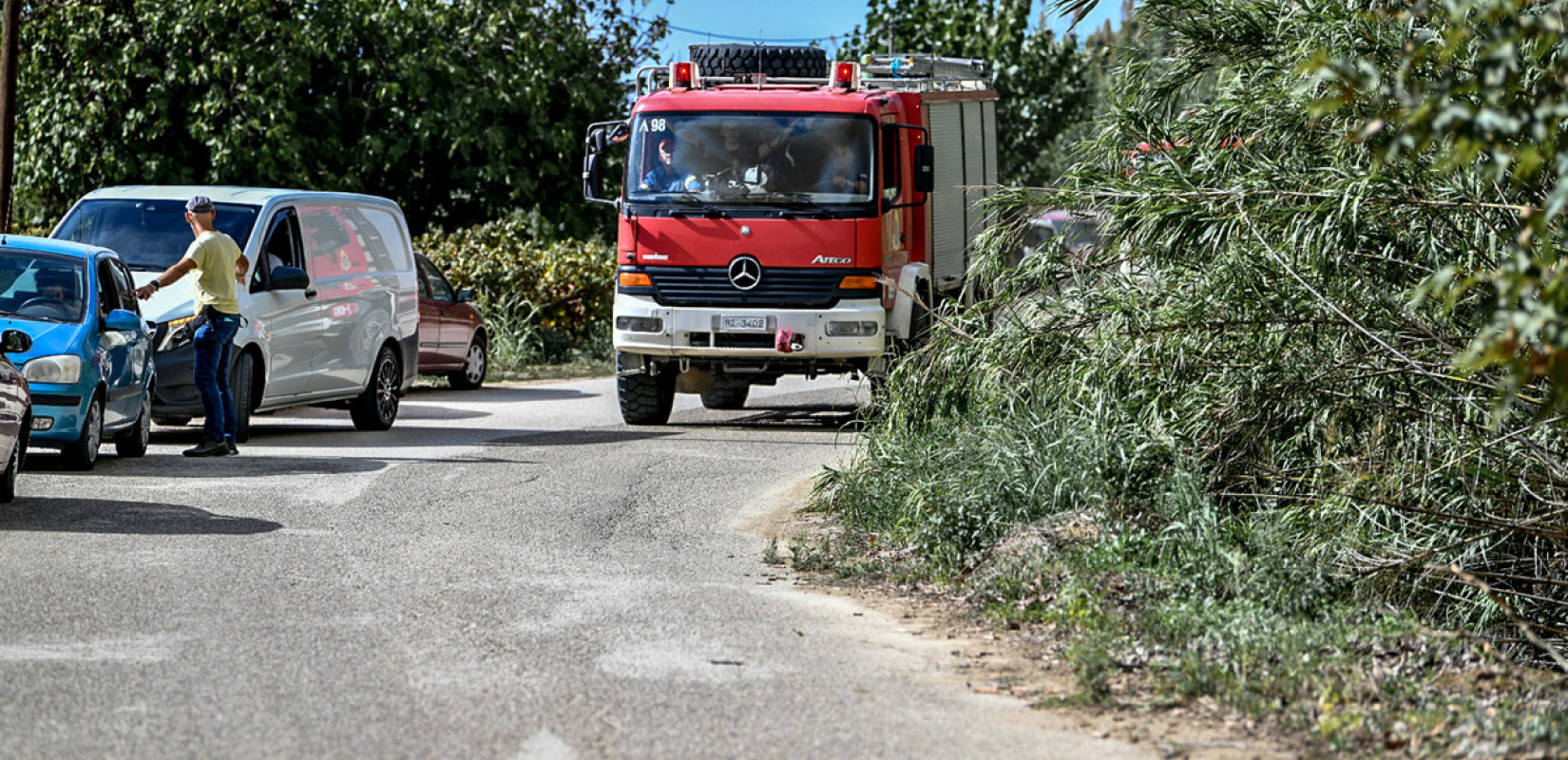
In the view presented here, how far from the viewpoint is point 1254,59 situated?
10445mm

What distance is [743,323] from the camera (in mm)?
15523

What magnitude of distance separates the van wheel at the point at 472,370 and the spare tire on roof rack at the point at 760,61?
562cm

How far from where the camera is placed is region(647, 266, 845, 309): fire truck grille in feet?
50.7

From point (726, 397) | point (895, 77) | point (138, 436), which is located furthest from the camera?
point (726, 397)

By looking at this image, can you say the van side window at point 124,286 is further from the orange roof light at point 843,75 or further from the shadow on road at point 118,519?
the orange roof light at point 843,75

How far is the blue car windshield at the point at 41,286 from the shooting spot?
12.3 meters

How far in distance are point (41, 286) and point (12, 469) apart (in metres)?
2.64

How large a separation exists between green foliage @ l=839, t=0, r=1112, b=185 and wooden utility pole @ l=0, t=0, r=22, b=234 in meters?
18.3

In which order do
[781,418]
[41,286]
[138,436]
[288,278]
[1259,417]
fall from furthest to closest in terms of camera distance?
[781,418], [288,278], [138,436], [41,286], [1259,417]

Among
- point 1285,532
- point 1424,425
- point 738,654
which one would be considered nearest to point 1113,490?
point 1285,532

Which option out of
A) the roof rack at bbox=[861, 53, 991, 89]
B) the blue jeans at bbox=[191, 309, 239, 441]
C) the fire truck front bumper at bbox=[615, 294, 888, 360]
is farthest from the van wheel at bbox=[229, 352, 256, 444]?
the roof rack at bbox=[861, 53, 991, 89]

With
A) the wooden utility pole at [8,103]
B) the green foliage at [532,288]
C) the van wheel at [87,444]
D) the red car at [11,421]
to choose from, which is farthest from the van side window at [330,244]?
the green foliage at [532,288]

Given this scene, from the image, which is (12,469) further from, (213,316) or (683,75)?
(683,75)

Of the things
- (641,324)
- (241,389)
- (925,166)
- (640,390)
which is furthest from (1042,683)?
(640,390)
